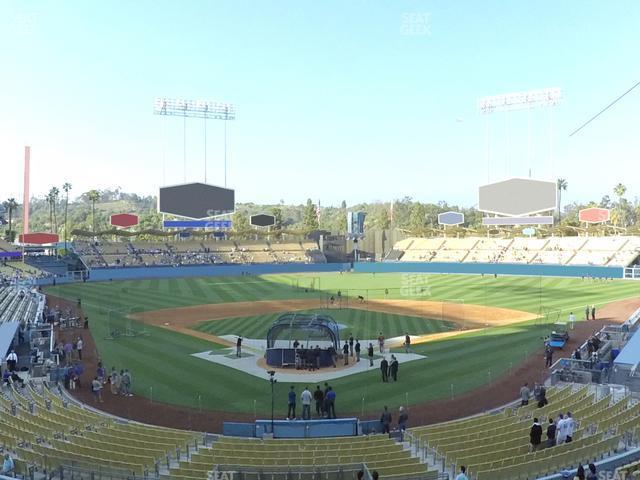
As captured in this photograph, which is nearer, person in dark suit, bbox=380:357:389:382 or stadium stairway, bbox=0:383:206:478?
stadium stairway, bbox=0:383:206:478

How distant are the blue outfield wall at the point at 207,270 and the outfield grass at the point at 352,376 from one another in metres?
9.09

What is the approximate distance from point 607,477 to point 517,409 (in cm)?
697

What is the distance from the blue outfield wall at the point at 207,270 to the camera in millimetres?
79312

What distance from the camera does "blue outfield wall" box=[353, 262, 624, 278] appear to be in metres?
72.6

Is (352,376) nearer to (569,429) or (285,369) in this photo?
(285,369)

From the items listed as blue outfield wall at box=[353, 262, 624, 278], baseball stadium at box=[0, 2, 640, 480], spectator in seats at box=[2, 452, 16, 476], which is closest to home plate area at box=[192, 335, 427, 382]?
baseball stadium at box=[0, 2, 640, 480]

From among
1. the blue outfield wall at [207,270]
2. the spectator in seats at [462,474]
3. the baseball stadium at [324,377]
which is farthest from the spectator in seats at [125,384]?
the blue outfield wall at [207,270]

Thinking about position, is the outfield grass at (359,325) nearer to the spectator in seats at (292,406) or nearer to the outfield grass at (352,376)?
the outfield grass at (352,376)

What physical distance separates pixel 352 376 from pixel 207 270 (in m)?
62.3

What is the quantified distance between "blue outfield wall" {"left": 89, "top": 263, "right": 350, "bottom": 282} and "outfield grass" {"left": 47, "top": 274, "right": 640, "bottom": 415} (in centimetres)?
909

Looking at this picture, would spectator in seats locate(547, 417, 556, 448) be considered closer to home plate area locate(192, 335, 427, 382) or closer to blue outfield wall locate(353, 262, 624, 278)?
home plate area locate(192, 335, 427, 382)

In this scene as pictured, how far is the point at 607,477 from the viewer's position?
12.7 metres

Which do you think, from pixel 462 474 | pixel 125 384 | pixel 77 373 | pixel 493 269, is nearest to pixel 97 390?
pixel 125 384

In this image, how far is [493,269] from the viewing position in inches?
3275
